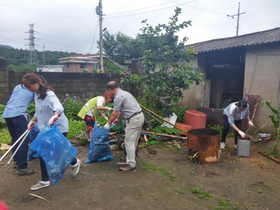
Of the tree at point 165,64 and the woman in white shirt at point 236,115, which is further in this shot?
the tree at point 165,64

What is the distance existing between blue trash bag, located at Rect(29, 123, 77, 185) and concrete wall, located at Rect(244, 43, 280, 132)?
18.7ft

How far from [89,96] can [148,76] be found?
3.53 m

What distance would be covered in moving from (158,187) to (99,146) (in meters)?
1.49

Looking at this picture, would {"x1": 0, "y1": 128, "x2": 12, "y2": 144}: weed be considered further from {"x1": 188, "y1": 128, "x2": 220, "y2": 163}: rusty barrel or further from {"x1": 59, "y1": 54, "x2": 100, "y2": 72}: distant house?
{"x1": 59, "y1": 54, "x2": 100, "y2": 72}: distant house

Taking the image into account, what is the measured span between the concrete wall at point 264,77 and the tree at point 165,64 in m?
1.78

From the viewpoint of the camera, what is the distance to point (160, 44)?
688 cm

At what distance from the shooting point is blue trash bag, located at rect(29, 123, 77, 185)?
326 cm

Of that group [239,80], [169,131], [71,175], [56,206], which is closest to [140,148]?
[169,131]

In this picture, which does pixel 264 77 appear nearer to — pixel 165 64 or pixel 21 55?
pixel 165 64

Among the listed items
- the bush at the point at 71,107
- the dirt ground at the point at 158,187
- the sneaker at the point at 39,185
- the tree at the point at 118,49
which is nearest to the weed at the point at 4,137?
the dirt ground at the point at 158,187

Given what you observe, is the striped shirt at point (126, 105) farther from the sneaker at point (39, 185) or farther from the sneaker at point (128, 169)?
the sneaker at point (39, 185)

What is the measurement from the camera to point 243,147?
17.3 ft

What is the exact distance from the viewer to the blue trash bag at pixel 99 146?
4559 millimetres

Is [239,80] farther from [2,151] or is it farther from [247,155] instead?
[2,151]
